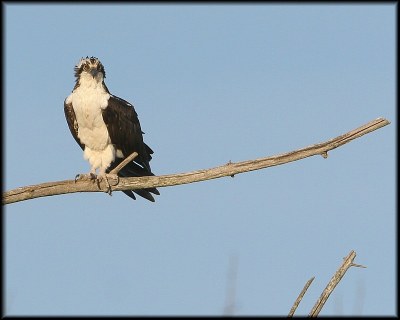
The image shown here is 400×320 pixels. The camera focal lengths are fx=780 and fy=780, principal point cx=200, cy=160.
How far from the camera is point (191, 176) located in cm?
809

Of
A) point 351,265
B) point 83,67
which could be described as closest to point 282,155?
point 351,265

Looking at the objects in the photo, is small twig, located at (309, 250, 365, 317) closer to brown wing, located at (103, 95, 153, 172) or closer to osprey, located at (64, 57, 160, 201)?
osprey, located at (64, 57, 160, 201)

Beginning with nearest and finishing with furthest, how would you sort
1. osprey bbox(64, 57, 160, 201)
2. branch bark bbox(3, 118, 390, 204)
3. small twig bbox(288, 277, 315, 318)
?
small twig bbox(288, 277, 315, 318) → branch bark bbox(3, 118, 390, 204) → osprey bbox(64, 57, 160, 201)

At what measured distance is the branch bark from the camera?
731 centimetres

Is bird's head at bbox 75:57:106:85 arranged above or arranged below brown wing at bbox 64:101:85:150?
above

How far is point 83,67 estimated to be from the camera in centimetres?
1095

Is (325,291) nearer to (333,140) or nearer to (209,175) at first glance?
(333,140)

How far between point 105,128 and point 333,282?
596 centimetres

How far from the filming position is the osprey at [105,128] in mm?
10453

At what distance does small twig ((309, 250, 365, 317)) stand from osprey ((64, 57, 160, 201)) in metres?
5.28

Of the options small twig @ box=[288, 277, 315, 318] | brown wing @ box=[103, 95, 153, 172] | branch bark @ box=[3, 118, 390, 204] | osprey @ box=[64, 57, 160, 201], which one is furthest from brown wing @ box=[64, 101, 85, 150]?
small twig @ box=[288, 277, 315, 318]

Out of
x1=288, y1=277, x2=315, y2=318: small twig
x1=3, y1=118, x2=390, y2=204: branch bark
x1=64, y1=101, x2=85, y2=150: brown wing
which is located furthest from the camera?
x1=64, y1=101, x2=85, y2=150: brown wing

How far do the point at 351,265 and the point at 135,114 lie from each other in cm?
592

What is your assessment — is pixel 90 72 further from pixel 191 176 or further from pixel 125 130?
pixel 191 176
